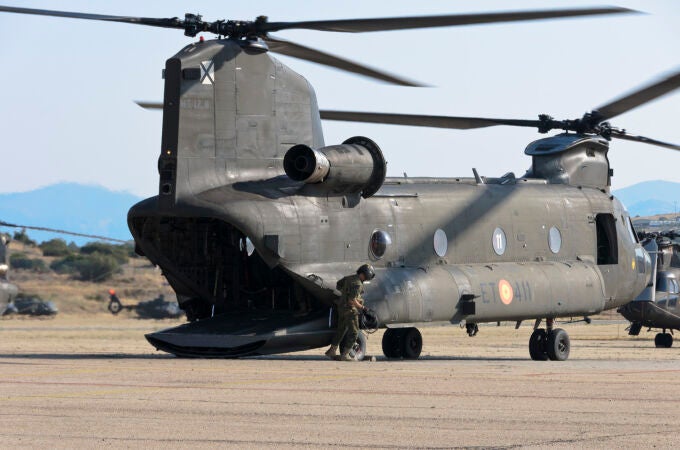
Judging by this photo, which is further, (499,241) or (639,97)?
(499,241)

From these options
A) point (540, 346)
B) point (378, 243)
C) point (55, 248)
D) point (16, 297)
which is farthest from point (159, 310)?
point (55, 248)

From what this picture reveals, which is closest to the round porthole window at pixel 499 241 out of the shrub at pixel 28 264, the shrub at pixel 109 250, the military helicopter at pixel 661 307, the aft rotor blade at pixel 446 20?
the aft rotor blade at pixel 446 20

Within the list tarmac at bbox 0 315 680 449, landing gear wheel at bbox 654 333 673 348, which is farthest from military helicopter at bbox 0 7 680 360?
landing gear wheel at bbox 654 333 673 348

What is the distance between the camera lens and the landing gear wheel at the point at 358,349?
20969mm

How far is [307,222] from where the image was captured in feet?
68.8

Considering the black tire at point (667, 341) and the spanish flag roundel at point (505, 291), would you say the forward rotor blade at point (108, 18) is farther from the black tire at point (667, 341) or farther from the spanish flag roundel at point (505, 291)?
the black tire at point (667, 341)

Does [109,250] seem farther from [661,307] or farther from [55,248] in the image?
[661,307]

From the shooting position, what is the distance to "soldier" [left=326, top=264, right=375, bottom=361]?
2059 centimetres

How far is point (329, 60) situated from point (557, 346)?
25.2ft

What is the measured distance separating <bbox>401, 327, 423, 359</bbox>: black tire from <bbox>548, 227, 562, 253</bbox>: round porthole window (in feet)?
13.0

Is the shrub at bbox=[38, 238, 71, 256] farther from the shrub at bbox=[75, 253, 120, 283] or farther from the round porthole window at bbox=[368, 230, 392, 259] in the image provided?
the round porthole window at bbox=[368, 230, 392, 259]

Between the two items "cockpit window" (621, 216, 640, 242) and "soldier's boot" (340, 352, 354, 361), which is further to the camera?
"cockpit window" (621, 216, 640, 242)

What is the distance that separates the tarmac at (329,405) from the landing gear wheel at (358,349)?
82cm

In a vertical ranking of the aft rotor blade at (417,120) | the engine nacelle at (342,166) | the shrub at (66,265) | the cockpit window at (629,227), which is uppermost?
the shrub at (66,265)
